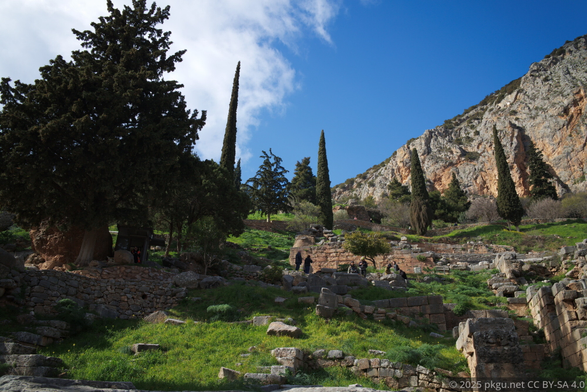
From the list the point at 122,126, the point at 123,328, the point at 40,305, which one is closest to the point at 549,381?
the point at 123,328

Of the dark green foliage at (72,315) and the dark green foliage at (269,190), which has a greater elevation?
the dark green foliage at (269,190)

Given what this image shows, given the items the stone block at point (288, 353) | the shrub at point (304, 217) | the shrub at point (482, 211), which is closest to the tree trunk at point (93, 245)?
the stone block at point (288, 353)

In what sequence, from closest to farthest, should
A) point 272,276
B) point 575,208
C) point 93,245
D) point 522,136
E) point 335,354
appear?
1. point 335,354
2. point 93,245
3. point 272,276
4. point 575,208
5. point 522,136

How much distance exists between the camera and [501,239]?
3769cm

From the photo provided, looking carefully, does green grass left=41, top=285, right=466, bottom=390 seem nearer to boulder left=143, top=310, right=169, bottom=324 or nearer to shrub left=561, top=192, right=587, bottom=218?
boulder left=143, top=310, right=169, bottom=324

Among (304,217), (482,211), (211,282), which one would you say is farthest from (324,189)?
(211,282)

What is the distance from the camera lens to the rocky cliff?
7388 centimetres

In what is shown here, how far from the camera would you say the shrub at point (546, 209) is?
1918 inches

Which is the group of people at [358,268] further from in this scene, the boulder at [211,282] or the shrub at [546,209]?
the shrub at [546,209]

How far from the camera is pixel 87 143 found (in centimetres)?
1656

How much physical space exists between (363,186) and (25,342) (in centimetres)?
10964

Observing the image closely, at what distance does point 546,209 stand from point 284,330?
48.8m

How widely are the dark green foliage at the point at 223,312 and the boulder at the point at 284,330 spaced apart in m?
2.16

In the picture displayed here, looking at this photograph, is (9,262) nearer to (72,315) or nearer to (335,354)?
(72,315)
